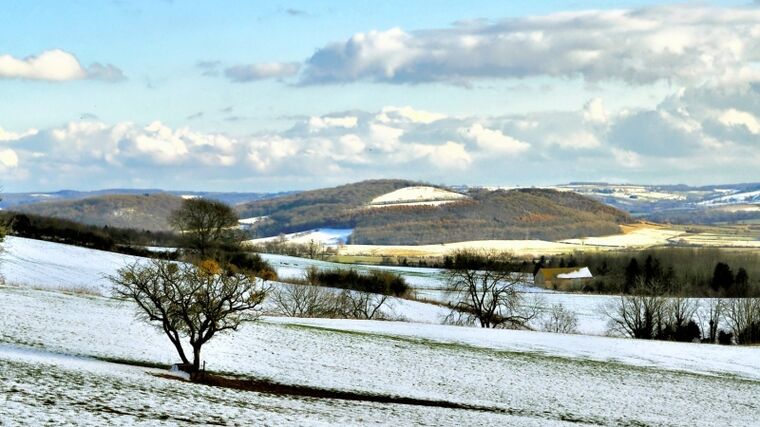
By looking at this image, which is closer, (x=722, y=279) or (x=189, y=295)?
(x=189, y=295)

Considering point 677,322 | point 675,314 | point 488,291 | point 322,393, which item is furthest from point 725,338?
point 322,393

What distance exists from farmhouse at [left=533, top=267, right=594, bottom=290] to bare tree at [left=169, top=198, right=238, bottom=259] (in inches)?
2865

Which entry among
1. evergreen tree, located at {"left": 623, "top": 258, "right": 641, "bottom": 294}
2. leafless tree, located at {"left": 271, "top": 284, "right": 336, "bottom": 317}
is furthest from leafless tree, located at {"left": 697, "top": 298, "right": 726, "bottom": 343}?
leafless tree, located at {"left": 271, "top": 284, "right": 336, "bottom": 317}

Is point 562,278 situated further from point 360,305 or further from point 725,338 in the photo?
point 360,305

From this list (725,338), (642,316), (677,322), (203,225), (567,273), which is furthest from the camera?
(567,273)

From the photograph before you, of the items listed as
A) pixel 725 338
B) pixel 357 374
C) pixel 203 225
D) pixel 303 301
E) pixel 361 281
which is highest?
pixel 203 225

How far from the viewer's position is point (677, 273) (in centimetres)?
15488

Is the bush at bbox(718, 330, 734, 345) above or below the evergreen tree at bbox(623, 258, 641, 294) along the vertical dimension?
below

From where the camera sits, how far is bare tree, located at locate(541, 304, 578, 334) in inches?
3489

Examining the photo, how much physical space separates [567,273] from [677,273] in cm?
1979

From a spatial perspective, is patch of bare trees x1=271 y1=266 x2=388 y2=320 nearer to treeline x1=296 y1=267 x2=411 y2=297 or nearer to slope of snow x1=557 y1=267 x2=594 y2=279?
treeline x1=296 y1=267 x2=411 y2=297

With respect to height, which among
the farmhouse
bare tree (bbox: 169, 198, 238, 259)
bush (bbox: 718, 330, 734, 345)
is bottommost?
bush (bbox: 718, 330, 734, 345)

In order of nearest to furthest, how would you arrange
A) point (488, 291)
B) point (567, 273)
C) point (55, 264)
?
point (55, 264) < point (488, 291) < point (567, 273)

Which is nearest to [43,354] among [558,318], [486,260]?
[486,260]
